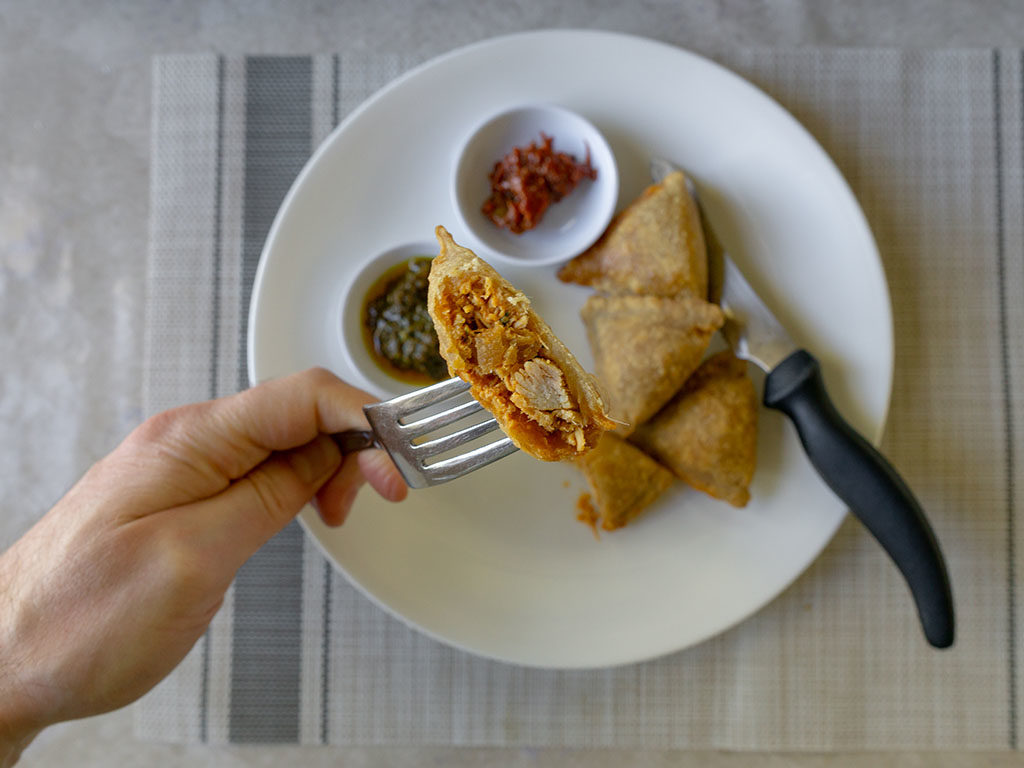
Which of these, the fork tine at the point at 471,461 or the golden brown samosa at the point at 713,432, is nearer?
the fork tine at the point at 471,461

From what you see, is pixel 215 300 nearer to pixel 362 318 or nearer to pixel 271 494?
pixel 362 318

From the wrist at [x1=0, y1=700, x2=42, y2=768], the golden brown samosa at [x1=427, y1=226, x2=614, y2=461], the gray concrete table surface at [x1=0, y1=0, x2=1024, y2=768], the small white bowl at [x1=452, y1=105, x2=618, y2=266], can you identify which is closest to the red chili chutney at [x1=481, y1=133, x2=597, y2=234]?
the small white bowl at [x1=452, y1=105, x2=618, y2=266]

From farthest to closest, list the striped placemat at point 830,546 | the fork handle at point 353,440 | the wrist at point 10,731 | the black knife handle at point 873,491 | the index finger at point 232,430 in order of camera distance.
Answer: the striped placemat at point 830,546, the black knife handle at point 873,491, the fork handle at point 353,440, the index finger at point 232,430, the wrist at point 10,731

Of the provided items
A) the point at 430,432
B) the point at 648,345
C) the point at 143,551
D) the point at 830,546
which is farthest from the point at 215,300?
the point at 830,546

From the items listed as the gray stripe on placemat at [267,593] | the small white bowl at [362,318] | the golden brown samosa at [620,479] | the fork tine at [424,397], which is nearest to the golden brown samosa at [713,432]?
the golden brown samosa at [620,479]

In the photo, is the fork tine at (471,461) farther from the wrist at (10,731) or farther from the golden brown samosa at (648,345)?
the wrist at (10,731)

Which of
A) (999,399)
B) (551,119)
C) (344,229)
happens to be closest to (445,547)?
(344,229)
